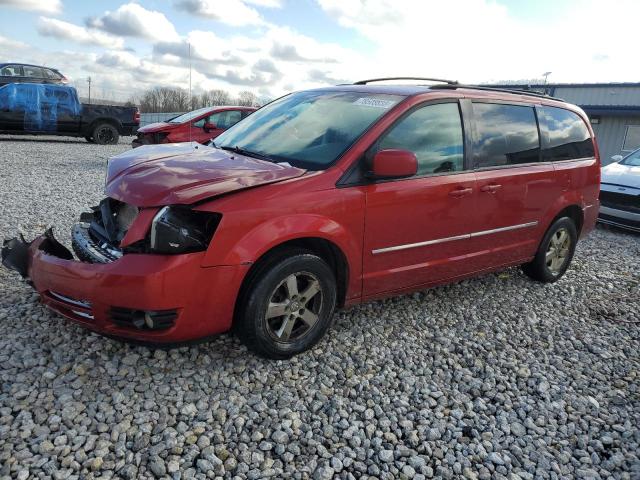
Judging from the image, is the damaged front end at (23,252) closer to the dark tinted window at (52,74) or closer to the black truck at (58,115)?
the black truck at (58,115)

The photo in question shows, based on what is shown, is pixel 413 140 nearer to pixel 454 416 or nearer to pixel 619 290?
pixel 454 416

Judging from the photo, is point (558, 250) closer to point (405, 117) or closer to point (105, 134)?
point (405, 117)

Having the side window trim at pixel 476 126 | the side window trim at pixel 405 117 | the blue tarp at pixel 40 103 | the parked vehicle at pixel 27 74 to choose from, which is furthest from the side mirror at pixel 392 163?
the parked vehicle at pixel 27 74

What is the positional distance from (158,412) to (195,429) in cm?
26

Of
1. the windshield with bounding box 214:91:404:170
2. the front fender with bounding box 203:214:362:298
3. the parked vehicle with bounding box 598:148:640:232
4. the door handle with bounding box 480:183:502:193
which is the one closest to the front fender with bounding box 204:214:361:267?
the front fender with bounding box 203:214:362:298

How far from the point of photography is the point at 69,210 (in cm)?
687

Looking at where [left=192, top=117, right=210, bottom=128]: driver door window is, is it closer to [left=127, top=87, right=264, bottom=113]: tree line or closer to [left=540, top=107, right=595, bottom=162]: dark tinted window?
[left=540, top=107, right=595, bottom=162]: dark tinted window

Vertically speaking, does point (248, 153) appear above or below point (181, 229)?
above

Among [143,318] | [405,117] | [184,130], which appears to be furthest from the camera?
[184,130]

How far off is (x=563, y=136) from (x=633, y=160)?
18.4 ft

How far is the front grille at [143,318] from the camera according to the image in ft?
9.05

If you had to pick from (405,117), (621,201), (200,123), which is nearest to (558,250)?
(405,117)

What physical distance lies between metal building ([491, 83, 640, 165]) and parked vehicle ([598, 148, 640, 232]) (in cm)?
1151

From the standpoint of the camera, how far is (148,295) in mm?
2688
